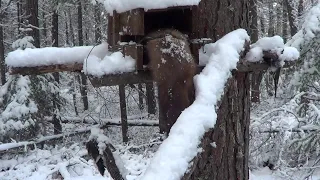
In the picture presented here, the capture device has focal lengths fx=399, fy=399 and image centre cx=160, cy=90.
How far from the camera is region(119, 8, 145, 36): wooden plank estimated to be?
6.02 feet

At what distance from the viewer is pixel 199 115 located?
1.52 meters

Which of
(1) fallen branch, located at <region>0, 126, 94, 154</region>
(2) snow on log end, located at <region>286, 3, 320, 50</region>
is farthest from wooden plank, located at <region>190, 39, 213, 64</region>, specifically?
(1) fallen branch, located at <region>0, 126, 94, 154</region>

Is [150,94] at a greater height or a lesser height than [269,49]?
lesser

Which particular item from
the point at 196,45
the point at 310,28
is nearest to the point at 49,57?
the point at 196,45

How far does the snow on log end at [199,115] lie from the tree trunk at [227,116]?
121 mm

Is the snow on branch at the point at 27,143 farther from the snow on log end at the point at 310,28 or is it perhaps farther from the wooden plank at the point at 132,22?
the wooden plank at the point at 132,22

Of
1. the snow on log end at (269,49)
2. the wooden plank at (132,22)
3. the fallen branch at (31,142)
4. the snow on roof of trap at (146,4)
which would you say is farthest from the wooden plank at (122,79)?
the fallen branch at (31,142)

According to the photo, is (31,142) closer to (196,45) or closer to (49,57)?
(49,57)

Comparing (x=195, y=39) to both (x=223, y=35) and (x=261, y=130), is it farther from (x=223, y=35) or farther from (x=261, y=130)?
(x=261, y=130)

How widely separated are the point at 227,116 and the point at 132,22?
669mm

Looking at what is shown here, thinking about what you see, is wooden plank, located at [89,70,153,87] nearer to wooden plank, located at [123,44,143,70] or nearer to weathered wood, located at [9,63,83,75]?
wooden plank, located at [123,44,143,70]

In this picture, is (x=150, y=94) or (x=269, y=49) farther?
(x=150, y=94)

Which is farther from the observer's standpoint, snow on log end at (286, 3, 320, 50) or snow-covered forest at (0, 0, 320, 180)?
snow on log end at (286, 3, 320, 50)

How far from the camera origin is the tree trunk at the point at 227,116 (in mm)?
1961
